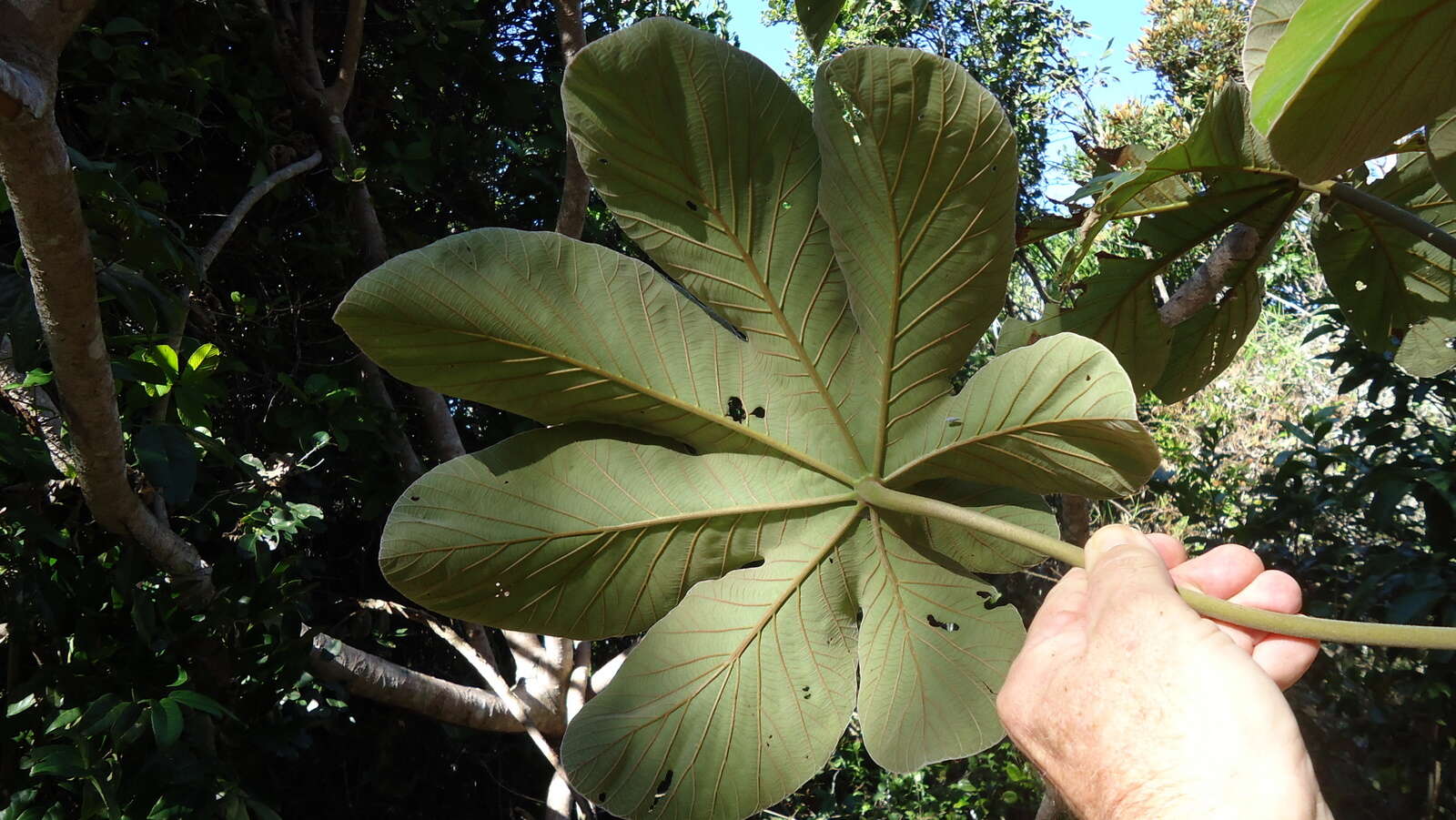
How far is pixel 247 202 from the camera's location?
177cm

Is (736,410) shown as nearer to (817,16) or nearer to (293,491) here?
(817,16)

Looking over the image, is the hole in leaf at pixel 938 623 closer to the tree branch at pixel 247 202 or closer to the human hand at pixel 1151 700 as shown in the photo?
the human hand at pixel 1151 700

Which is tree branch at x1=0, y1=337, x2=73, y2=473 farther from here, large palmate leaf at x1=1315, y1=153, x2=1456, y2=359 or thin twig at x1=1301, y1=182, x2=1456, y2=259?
large palmate leaf at x1=1315, y1=153, x2=1456, y2=359

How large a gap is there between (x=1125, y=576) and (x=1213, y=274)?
81 cm

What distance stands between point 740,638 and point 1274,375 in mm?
6512

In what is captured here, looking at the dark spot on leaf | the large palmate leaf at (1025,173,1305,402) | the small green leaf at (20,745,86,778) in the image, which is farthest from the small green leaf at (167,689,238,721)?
the large palmate leaf at (1025,173,1305,402)

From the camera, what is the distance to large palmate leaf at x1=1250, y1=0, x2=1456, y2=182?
448 mm

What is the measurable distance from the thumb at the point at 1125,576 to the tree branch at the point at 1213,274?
686mm

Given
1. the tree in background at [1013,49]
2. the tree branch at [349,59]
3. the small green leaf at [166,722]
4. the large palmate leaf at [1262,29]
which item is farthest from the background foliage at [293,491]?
the tree in background at [1013,49]

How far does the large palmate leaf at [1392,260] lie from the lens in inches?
45.9

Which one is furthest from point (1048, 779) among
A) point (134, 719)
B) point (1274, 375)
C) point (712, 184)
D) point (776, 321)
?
point (1274, 375)

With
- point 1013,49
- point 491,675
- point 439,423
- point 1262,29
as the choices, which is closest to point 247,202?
point 439,423

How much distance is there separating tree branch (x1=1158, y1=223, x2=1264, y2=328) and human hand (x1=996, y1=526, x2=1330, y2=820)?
2.05ft

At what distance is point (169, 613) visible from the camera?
4.54 feet
